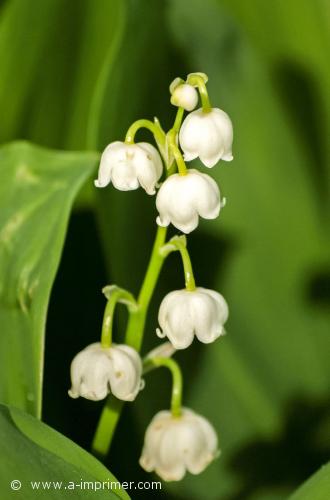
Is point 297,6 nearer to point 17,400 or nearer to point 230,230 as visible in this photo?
point 230,230

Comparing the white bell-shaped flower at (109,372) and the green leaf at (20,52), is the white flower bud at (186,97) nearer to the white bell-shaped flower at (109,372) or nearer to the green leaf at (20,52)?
the white bell-shaped flower at (109,372)

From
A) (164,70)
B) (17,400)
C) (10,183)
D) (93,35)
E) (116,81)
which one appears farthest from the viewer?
(93,35)

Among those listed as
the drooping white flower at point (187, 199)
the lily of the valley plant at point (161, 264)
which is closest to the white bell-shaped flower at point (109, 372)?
the lily of the valley plant at point (161, 264)

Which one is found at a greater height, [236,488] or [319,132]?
[319,132]

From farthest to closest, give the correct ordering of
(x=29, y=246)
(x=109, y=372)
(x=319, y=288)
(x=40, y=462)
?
(x=319, y=288) → (x=29, y=246) → (x=109, y=372) → (x=40, y=462)

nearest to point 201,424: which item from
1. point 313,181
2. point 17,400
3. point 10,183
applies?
point 17,400

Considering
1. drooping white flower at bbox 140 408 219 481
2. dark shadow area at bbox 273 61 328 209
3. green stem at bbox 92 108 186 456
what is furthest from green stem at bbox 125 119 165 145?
dark shadow area at bbox 273 61 328 209

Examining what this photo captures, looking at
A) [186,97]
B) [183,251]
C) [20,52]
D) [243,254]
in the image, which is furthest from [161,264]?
[20,52]

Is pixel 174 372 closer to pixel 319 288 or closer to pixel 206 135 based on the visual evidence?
pixel 206 135
